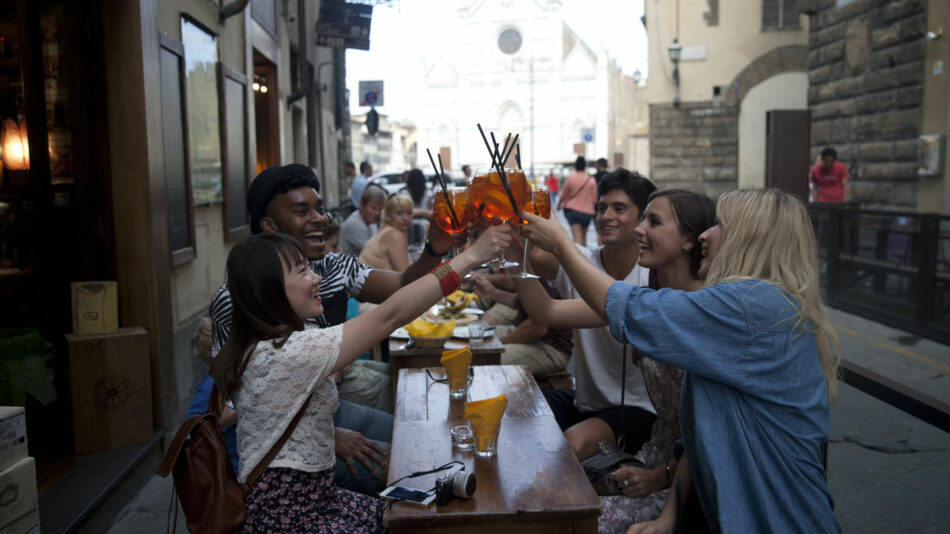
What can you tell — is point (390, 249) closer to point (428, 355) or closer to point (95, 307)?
point (428, 355)

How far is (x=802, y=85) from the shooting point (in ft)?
67.9

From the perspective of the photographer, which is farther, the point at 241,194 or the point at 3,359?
the point at 241,194

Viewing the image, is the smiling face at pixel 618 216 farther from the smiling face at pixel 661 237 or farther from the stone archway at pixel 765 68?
the stone archway at pixel 765 68

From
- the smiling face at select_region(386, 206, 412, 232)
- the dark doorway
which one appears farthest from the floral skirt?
the dark doorway

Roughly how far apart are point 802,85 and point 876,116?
1101 centimetres

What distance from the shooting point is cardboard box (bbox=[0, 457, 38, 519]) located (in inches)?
91.6

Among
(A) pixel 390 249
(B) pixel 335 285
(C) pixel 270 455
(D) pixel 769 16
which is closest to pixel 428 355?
(B) pixel 335 285

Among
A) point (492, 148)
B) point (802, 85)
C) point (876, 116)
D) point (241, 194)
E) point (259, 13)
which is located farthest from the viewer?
point (802, 85)

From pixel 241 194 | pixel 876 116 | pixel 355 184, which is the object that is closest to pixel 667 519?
pixel 241 194

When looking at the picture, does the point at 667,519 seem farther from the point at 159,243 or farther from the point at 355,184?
the point at 355,184

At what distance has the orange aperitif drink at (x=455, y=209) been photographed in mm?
2293

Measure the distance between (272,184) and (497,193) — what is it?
3.33 ft

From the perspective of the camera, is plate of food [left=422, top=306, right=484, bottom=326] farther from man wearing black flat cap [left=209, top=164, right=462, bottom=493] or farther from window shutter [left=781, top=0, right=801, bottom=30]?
window shutter [left=781, top=0, right=801, bottom=30]

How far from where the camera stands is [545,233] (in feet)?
7.06
